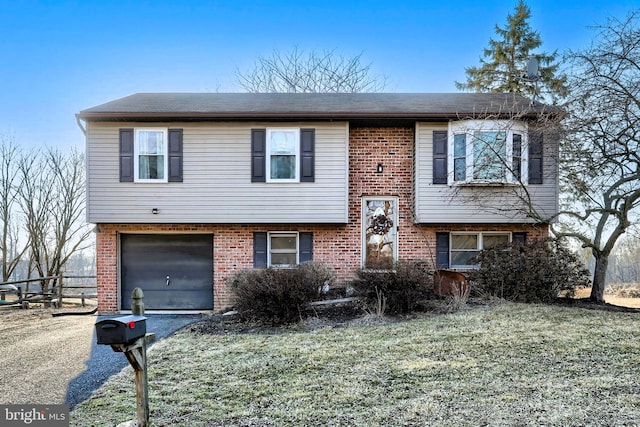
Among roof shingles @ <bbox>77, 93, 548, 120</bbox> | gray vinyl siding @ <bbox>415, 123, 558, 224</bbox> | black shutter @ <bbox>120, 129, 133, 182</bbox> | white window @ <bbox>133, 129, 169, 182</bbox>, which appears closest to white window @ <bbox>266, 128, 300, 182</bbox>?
roof shingles @ <bbox>77, 93, 548, 120</bbox>

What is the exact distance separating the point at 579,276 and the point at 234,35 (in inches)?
635

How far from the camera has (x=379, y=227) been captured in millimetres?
10516

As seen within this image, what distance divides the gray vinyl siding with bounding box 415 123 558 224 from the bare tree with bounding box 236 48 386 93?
12.6m

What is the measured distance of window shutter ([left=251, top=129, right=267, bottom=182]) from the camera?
9820mm

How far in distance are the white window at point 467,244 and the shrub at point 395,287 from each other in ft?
8.24

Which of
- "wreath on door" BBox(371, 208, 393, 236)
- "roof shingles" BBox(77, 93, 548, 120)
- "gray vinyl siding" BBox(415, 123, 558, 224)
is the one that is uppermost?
"roof shingles" BBox(77, 93, 548, 120)

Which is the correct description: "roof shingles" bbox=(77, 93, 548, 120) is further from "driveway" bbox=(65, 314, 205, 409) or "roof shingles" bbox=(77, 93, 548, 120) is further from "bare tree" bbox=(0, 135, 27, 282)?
"bare tree" bbox=(0, 135, 27, 282)

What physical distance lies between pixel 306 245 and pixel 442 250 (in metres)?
3.64

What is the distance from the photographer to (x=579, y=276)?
8.88 m

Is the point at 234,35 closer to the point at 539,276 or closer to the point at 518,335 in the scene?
the point at 539,276

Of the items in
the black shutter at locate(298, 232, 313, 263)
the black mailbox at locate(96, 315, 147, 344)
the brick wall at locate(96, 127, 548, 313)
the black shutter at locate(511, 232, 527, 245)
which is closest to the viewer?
the black mailbox at locate(96, 315, 147, 344)

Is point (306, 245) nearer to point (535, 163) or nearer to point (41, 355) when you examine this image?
point (41, 355)

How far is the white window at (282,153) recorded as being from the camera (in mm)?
9859

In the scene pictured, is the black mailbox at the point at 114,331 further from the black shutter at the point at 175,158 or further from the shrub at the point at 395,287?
the black shutter at the point at 175,158
